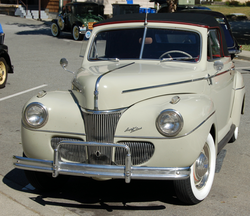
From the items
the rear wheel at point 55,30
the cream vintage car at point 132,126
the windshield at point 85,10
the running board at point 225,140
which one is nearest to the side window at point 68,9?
the windshield at point 85,10

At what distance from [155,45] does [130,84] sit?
1181 mm

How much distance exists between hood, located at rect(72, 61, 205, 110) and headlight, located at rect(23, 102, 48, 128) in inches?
15.6

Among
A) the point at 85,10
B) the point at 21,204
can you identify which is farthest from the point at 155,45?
the point at 85,10

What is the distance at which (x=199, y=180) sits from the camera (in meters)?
4.11

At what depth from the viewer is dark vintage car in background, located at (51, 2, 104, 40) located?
19406 millimetres

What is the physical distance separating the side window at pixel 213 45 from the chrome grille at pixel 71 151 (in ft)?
7.04

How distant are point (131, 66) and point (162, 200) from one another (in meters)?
1.58

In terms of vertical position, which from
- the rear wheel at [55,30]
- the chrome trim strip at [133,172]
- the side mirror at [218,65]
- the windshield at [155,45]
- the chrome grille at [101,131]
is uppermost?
the windshield at [155,45]

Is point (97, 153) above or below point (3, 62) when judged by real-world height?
above

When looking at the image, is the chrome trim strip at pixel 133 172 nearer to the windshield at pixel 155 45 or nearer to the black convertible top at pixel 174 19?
the windshield at pixel 155 45

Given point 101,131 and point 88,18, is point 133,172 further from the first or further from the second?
point 88,18

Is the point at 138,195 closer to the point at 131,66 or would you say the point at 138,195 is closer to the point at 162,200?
the point at 162,200

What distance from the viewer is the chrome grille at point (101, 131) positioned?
145 inches

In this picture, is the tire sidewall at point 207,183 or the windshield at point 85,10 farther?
the windshield at point 85,10
